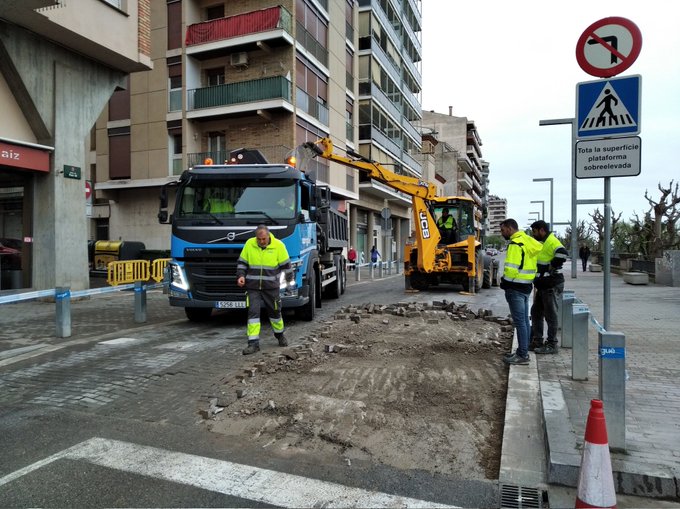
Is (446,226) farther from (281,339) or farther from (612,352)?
(612,352)

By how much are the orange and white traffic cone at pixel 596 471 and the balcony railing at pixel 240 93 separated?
21.6 meters

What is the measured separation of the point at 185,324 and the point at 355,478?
6926 millimetres

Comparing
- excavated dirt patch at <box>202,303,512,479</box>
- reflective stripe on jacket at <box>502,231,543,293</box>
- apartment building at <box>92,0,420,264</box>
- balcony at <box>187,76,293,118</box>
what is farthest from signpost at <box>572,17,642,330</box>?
balcony at <box>187,76,293,118</box>

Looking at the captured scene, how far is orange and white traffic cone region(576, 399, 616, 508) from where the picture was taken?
2.75 m

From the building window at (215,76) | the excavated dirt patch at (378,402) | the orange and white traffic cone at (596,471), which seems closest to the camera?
the orange and white traffic cone at (596,471)

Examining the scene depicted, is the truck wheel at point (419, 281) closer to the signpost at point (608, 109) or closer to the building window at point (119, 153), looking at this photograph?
the signpost at point (608, 109)

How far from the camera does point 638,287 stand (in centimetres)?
1797

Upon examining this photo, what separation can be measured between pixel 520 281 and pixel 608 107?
250 centimetres

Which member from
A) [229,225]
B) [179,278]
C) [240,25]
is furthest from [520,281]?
[240,25]

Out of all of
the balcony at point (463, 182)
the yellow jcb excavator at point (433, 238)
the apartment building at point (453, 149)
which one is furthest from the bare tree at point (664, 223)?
the balcony at point (463, 182)

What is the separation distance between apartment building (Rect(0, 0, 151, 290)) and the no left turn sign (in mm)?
11618

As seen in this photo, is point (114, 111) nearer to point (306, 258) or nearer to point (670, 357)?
point (306, 258)

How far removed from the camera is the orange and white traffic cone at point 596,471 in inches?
108

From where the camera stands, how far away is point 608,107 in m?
4.17
